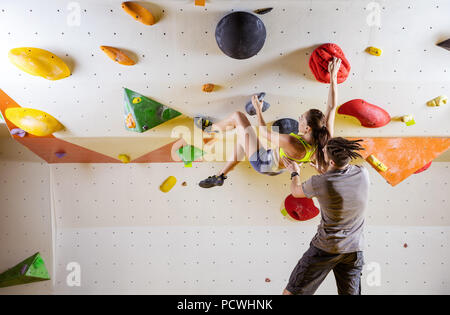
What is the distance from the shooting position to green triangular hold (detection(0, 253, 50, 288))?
252 cm

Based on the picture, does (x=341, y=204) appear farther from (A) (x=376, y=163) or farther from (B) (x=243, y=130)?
(A) (x=376, y=163)

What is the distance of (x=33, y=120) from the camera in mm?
A: 1936

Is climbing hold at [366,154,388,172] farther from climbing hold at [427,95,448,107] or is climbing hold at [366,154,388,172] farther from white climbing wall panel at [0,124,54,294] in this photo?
white climbing wall panel at [0,124,54,294]

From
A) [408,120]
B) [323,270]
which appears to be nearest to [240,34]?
[408,120]

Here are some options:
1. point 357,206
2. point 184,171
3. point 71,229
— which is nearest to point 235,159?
point 184,171

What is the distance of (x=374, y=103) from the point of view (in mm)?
1910

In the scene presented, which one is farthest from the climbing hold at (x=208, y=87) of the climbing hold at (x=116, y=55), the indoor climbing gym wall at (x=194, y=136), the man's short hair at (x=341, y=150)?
the man's short hair at (x=341, y=150)

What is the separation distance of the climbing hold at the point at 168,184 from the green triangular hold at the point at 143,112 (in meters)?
0.72

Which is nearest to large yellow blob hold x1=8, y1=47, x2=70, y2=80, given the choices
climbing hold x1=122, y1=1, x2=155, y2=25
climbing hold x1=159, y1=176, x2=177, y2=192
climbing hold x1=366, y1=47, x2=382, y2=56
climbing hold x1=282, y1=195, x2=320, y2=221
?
climbing hold x1=122, y1=1, x2=155, y2=25

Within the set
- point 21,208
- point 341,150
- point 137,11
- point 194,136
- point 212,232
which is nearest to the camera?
point 137,11

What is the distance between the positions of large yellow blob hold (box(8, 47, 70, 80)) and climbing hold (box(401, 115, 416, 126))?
77.0 inches

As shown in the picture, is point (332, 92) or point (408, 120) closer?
point (332, 92)

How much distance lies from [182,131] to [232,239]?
3.51 feet

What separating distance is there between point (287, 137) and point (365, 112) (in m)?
0.52
